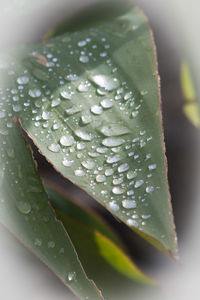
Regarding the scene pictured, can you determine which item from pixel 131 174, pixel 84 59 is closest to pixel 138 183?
pixel 131 174

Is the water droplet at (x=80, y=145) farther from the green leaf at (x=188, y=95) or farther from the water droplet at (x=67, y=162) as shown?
the green leaf at (x=188, y=95)

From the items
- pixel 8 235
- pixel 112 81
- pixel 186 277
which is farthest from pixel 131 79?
pixel 186 277

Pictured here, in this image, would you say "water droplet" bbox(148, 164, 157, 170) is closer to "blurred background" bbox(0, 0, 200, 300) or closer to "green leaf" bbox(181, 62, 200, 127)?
"blurred background" bbox(0, 0, 200, 300)

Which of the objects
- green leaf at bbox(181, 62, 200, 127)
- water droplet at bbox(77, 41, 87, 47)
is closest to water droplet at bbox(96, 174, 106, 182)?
water droplet at bbox(77, 41, 87, 47)

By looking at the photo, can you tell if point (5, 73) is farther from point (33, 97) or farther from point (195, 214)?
point (195, 214)

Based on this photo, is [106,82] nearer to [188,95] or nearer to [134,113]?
[134,113]

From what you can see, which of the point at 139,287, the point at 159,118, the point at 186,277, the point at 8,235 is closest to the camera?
the point at 159,118

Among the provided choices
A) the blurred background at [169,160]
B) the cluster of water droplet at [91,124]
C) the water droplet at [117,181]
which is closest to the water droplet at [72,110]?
the cluster of water droplet at [91,124]
